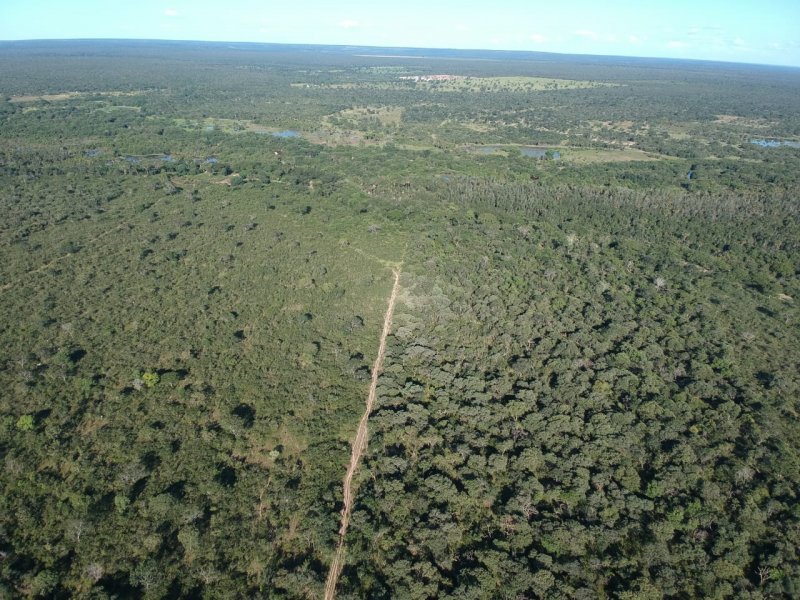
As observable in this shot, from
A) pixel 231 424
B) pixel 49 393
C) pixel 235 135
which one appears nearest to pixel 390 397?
pixel 231 424

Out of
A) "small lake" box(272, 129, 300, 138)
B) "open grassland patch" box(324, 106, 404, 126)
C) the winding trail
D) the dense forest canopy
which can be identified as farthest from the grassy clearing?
the winding trail

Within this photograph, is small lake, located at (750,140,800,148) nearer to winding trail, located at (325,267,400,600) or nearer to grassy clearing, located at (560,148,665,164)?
grassy clearing, located at (560,148,665,164)

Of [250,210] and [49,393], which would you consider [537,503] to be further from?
[250,210]

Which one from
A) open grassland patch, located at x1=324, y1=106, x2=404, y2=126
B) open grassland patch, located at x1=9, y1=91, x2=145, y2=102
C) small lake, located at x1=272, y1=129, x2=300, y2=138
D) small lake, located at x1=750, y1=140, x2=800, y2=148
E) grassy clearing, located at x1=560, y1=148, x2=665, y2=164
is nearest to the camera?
grassy clearing, located at x1=560, y1=148, x2=665, y2=164

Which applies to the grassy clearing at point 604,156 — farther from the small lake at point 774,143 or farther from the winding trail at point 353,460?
the winding trail at point 353,460

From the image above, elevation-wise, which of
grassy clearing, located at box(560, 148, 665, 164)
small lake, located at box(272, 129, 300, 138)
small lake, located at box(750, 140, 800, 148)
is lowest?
grassy clearing, located at box(560, 148, 665, 164)

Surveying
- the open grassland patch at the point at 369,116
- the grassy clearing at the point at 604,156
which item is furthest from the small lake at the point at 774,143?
the open grassland patch at the point at 369,116
